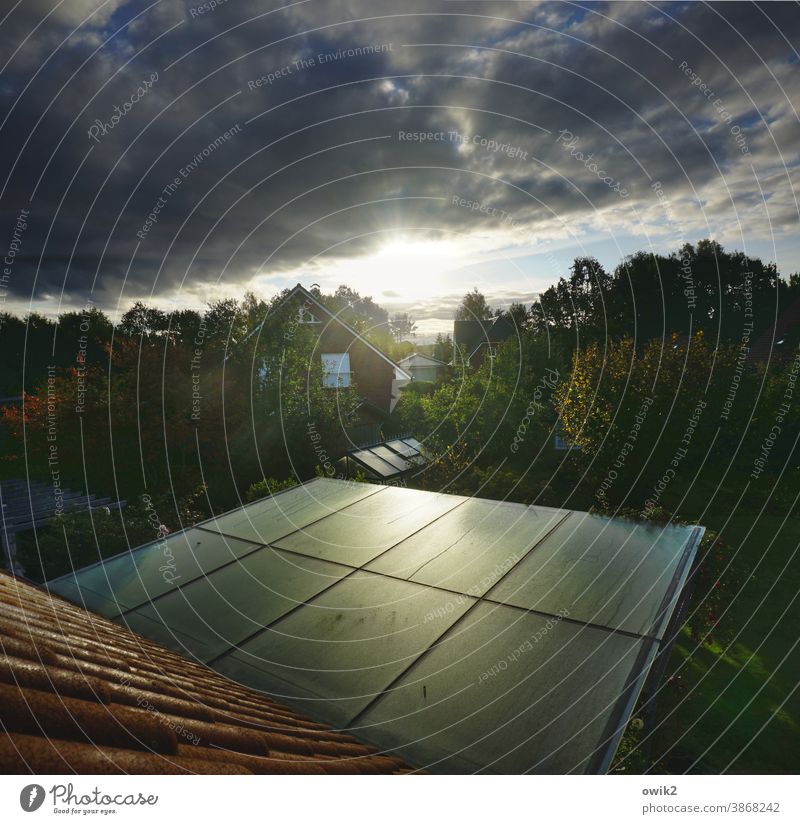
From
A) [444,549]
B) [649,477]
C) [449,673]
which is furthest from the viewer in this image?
[649,477]

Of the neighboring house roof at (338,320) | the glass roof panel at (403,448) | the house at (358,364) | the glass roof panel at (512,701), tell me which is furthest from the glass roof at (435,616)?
the neighboring house roof at (338,320)

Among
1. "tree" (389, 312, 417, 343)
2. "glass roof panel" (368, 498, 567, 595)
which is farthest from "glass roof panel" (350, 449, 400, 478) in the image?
"tree" (389, 312, 417, 343)

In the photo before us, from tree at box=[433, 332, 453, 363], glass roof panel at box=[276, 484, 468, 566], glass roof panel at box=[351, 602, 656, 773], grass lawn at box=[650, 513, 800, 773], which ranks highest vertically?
tree at box=[433, 332, 453, 363]

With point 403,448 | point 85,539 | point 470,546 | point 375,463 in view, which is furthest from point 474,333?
point 470,546

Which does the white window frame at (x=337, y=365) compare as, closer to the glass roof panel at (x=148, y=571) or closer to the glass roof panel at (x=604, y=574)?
the glass roof panel at (x=148, y=571)

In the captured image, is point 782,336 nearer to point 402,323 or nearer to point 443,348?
point 443,348

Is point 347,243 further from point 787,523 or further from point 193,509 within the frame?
point 787,523

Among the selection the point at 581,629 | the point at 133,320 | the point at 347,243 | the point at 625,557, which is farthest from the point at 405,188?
the point at 133,320

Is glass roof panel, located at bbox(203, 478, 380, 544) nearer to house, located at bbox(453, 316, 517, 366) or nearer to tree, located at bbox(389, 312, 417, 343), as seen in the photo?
house, located at bbox(453, 316, 517, 366)
